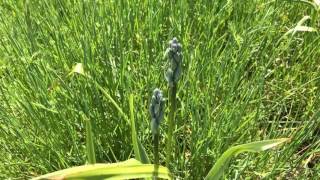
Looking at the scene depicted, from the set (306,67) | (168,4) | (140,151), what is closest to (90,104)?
(140,151)

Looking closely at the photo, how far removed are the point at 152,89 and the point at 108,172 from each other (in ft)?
1.49

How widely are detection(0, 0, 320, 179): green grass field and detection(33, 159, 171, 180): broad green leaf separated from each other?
31cm

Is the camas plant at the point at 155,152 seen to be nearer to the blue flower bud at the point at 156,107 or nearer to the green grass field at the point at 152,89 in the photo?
the blue flower bud at the point at 156,107

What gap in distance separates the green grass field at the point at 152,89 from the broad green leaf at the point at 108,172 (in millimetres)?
310

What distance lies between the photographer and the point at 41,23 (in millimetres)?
1519

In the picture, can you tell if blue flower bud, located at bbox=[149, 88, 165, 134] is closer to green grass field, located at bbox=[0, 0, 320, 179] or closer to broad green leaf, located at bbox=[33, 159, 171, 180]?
broad green leaf, located at bbox=[33, 159, 171, 180]

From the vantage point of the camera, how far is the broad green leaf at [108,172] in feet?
2.57

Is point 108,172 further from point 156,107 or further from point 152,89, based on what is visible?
point 152,89

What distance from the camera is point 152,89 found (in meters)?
1.25

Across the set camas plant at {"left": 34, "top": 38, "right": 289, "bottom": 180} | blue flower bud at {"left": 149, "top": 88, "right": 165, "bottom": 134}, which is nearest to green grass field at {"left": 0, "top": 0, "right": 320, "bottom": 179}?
camas plant at {"left": 34, "top": 38, "right": 289, "bottom": 180}

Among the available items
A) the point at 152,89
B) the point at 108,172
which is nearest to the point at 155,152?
the point at 108,172

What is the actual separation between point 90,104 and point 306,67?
746 millimetres

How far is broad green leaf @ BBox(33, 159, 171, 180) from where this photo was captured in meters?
0.78

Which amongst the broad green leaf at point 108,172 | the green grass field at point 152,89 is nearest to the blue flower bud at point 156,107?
the broad green leaf at point 108,172
